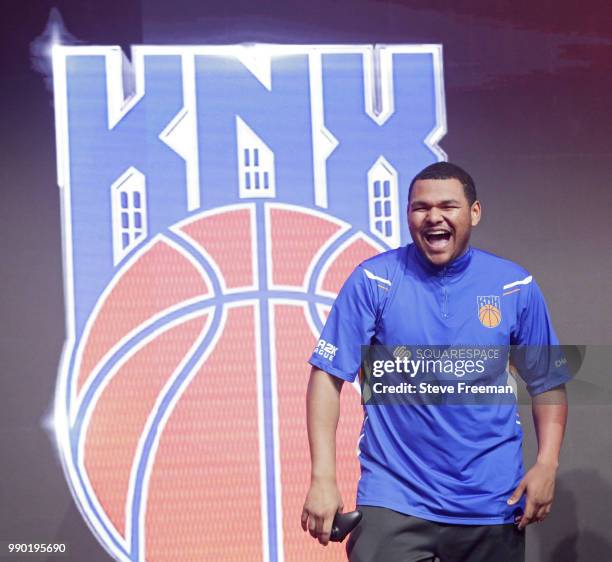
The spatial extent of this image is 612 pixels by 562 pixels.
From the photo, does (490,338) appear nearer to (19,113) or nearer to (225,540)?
(225,540)

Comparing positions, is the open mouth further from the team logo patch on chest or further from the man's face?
the team logo patch on chest

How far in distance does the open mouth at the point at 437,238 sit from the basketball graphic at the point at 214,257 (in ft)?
2.39

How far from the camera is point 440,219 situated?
6.75ft

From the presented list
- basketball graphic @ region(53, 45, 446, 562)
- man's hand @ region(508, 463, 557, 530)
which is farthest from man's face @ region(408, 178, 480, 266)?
basketball graphic @ region(53, 45, 446, 562)

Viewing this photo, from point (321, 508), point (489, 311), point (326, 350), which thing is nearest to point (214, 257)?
point (326, 350)

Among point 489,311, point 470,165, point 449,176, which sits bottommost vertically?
point 489,311

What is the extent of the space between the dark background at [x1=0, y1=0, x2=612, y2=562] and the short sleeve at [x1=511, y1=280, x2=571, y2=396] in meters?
0.74

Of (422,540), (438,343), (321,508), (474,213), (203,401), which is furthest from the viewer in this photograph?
(203,401)

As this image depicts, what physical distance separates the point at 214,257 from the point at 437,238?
929 mm

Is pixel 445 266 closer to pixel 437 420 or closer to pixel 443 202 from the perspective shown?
pixel 443 202

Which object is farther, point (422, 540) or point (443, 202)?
point (443, 202)

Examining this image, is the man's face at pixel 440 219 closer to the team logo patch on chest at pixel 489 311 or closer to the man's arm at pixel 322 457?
the team logo patch on chest at pixel 489 311

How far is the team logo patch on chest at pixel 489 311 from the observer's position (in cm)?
204

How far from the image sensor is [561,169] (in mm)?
2836
